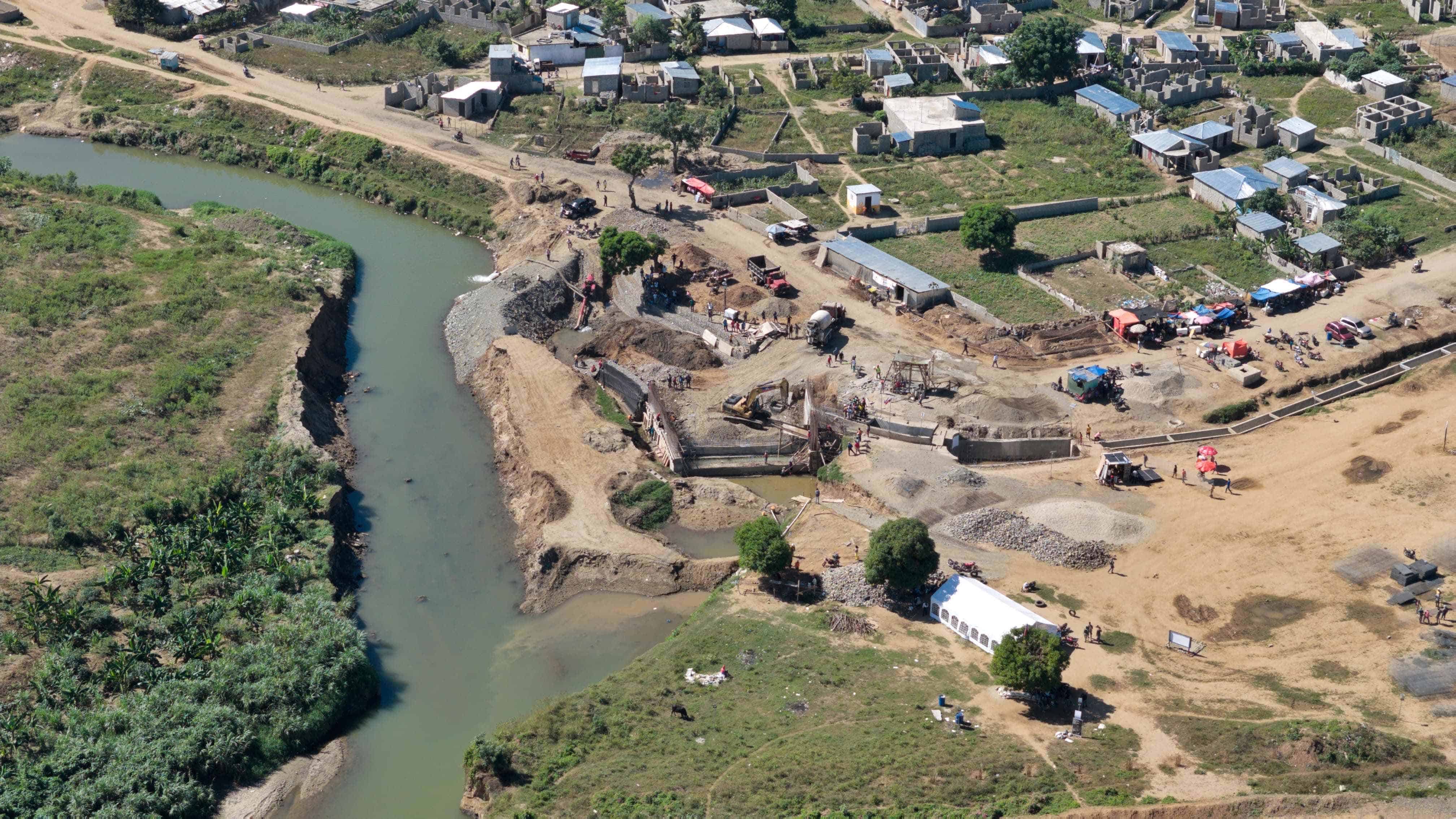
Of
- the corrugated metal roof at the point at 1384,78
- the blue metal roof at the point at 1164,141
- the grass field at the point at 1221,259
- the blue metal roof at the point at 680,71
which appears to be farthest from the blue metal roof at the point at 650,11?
the corrugated metal roof at the point at 1384,78

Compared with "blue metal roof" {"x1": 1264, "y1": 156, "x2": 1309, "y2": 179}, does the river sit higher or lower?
lower

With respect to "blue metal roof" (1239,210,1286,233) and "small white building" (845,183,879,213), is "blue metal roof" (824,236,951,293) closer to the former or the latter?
"small white building" (845,183,879,213)

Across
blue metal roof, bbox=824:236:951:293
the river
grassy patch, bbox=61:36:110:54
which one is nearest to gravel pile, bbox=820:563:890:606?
the river

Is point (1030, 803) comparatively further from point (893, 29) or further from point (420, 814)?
point (893, 29)

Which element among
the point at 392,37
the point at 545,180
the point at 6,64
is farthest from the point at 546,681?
the point at 6,64

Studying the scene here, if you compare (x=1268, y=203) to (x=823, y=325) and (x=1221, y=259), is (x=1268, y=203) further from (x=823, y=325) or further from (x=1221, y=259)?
(x=823, y=325)
